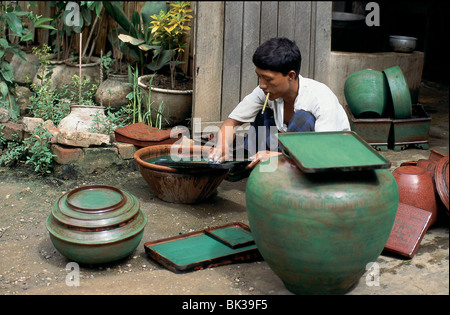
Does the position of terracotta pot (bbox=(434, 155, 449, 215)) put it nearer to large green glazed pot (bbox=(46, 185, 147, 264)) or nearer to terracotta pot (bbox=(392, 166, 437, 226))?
terracotta pot (bbox=(392, 166, 437, 226))

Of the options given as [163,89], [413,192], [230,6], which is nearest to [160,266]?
[413,192]

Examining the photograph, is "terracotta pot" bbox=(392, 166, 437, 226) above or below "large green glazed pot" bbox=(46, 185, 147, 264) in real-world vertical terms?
above

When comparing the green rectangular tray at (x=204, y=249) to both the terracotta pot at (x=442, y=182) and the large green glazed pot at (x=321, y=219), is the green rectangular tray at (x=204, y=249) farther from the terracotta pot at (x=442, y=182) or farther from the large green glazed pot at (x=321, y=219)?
the terracotta pot at (x=442, y=182)

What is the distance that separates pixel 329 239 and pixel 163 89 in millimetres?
3131

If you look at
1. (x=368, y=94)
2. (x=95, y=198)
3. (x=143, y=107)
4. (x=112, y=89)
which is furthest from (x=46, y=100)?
(x=368, y=94)

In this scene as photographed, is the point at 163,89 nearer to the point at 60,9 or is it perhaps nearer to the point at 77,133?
the point at 77,133

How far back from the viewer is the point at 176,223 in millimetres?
3990

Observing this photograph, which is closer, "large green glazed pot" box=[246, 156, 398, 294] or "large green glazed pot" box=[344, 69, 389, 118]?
"large green glazed pot" box=[246, 156, 398, 294]

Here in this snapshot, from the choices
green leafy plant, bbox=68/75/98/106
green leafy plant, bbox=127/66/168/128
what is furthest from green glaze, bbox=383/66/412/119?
green leafy plant, bbox=68/75/98/106

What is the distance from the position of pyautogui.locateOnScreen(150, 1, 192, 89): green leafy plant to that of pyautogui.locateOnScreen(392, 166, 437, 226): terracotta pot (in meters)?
2.59

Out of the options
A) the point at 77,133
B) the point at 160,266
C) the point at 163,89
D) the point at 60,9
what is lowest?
the point at 160,266

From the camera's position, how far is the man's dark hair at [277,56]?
3467mm

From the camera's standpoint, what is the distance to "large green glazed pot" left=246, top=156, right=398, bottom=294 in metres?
2.53
